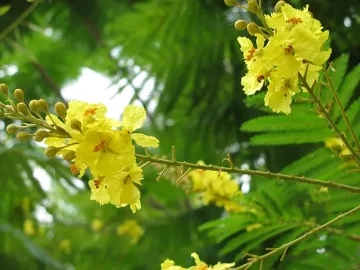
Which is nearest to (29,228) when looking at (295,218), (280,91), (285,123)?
A: (295,218)

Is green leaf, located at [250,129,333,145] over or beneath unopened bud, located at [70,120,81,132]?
beneath

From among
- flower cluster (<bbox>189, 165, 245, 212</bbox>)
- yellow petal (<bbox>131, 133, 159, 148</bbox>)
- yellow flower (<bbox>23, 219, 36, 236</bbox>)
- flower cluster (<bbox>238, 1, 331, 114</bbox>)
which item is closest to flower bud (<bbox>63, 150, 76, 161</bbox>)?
yellow petal (<bbox>131, 133, 159, 148</bbox>)

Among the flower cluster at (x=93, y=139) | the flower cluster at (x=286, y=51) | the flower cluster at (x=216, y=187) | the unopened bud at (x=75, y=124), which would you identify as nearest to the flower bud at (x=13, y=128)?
the flower cluster at (x=93, y=139)

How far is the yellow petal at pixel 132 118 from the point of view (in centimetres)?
91

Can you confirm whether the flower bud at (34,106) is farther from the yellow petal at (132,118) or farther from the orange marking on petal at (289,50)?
the orange marking on petal at (289,50)

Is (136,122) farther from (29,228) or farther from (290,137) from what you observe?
(29,228)

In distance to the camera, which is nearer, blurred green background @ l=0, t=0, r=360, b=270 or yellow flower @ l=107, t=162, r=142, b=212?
yellow flower @ l=107, t=162, r=142, b=212

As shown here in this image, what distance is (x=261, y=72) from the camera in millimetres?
916

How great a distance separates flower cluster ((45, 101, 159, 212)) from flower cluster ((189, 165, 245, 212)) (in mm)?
585

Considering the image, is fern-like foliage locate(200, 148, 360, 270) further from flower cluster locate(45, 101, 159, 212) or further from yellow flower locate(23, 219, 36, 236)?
yellow flower locate(23, 219, 36, 236)

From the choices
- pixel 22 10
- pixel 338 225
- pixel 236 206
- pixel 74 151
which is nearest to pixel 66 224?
pixel 22 10

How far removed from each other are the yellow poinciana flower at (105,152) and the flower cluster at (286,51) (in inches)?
9.1

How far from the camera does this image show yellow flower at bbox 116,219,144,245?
9.19ft

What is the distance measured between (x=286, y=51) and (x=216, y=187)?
709 mm
